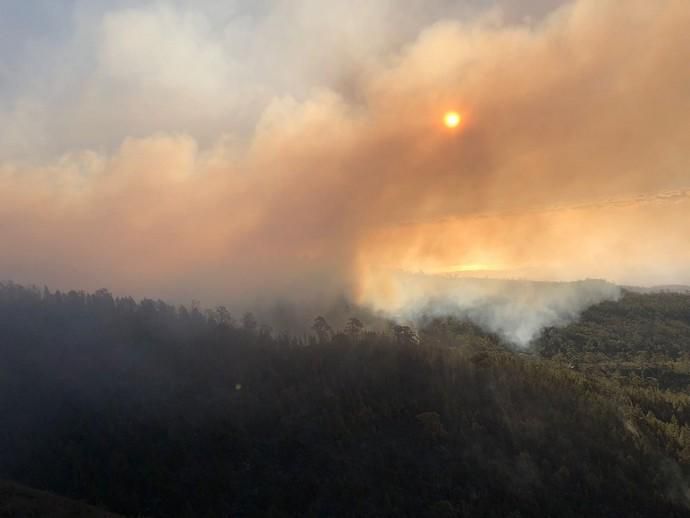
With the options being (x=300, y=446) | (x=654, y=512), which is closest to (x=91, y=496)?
(x=300, y=446)

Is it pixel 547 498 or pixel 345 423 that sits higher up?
pixel 345 423

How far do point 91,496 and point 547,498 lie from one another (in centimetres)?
12442

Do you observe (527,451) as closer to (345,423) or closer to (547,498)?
(547,498)

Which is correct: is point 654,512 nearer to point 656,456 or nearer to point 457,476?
point 656,456

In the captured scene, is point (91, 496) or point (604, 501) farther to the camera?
point (91, 496)

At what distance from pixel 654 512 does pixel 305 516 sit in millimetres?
86486

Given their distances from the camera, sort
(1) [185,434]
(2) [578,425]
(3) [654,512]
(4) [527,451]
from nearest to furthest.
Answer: (3) [654,512] → (4) [527,451] → (2) [578,425] → (1) [185,434]

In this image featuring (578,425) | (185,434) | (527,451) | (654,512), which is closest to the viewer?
(654,512)

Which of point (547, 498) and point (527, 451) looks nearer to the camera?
point (547, 498)

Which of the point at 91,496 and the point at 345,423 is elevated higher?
the point at 345,423

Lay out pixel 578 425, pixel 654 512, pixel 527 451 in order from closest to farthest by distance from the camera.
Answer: pixel 654 512
pixel 527 451
pixel 578 425

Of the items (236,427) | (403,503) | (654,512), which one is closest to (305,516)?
(403,503)

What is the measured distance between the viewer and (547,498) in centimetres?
14950

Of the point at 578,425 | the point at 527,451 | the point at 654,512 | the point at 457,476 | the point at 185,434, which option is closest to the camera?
the point at 654,512
